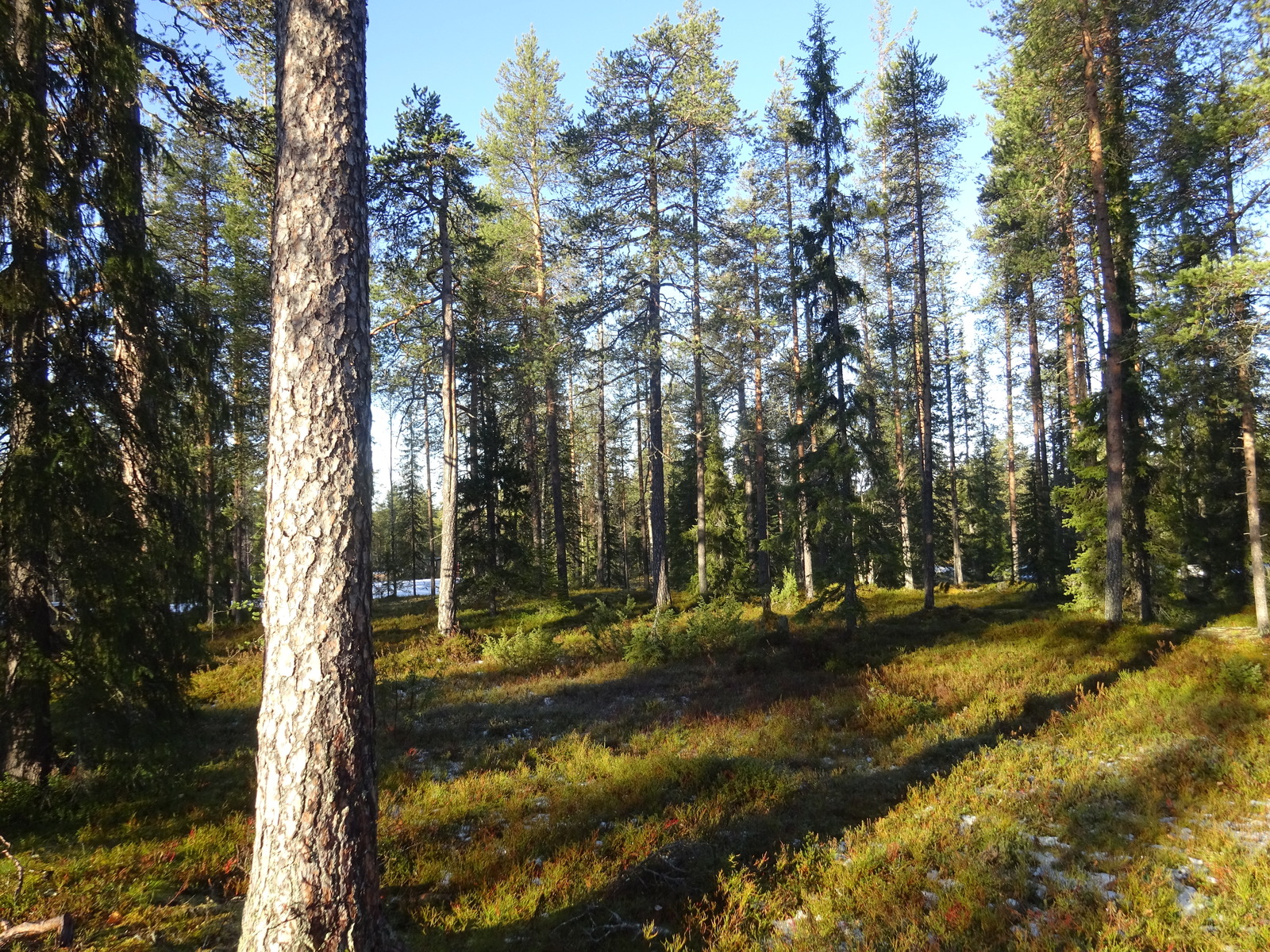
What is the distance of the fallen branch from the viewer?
384 centimetres

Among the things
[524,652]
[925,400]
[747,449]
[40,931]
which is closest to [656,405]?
[524,652]

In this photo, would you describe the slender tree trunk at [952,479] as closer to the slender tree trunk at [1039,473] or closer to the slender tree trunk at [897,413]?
the slender tree trunk at [897,413]

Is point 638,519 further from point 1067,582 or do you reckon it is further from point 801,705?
point 801,705

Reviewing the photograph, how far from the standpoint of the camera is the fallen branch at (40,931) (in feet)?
12.6

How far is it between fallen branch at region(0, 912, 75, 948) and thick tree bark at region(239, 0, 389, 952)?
156cm

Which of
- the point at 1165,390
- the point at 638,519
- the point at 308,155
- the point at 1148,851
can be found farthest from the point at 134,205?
the point at 638,519

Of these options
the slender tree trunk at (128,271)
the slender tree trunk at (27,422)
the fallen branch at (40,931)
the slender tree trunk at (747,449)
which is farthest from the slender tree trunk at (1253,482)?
the slender tree trunk at (27,422)

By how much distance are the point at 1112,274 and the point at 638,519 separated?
1260 inches

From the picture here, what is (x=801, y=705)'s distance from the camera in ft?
36.1

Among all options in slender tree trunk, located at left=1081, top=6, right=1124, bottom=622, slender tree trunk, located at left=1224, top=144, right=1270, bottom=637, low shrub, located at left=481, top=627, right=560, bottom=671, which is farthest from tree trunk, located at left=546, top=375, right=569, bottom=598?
slender tree trunk, located at left=1224, top=144, right=1270, bottom=637

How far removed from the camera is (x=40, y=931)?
409cm

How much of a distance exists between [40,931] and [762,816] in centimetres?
598

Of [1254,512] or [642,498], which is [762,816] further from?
[642,498]

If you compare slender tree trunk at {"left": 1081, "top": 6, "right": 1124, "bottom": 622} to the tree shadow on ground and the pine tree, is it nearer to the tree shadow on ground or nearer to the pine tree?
the tree shadow on ground
